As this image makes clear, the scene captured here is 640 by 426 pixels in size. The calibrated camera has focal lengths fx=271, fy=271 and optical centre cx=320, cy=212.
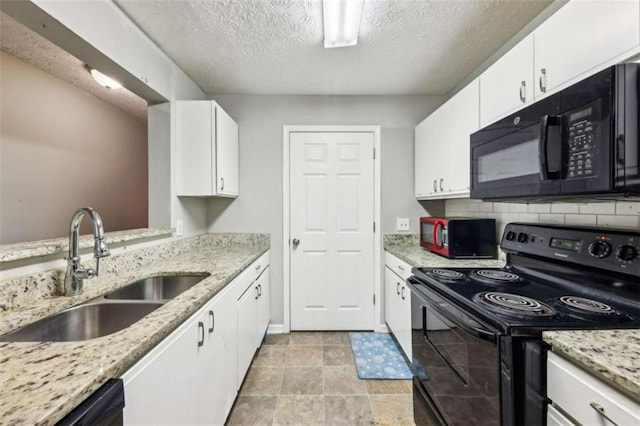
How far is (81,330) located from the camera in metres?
1.06

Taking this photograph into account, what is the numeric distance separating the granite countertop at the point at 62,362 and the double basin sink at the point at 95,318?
0.04m

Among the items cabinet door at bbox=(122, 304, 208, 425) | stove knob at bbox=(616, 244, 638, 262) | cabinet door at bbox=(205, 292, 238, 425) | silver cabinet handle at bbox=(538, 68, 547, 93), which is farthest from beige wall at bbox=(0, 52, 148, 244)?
stove knob at bbox=(616, 244, 638, 262)

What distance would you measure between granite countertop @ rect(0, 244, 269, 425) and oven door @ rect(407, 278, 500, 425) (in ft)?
3.39

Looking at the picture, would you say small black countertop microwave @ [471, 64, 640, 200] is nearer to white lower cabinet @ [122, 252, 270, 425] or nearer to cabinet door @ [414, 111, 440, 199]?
cabinet door @ [414, 111, 440, 199]

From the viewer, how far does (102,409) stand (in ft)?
1.93

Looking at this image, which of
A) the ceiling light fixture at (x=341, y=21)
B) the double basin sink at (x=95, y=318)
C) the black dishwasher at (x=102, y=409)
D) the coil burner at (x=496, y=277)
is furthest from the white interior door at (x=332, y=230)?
the black dishwasher at (x=102, y=409)

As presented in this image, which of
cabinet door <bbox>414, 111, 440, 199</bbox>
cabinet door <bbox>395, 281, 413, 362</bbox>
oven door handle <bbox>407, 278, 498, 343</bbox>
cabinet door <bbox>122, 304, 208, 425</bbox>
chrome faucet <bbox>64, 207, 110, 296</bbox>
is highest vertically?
cabinet door <bbox>414, 111, 440, 199</bbox>

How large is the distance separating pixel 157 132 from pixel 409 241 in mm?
2398

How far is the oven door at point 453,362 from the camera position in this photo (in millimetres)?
898

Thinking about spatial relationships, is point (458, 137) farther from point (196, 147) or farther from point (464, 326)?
point (196, 147)

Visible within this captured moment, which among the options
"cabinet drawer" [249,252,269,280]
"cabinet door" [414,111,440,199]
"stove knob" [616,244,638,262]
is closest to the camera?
"stove knob" [616,244,638,262]

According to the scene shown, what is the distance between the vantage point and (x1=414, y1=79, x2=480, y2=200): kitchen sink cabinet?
1.75m

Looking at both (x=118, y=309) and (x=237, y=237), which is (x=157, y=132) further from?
(x=118, y=309)

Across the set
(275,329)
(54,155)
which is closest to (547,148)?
(275,329)
